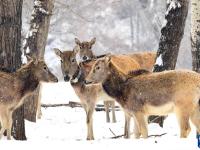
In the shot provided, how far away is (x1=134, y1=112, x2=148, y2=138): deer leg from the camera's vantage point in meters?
10.3

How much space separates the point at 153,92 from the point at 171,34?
366cm

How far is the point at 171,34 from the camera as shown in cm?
1359

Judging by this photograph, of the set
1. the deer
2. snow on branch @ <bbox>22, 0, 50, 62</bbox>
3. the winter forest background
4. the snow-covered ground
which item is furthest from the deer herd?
the winter forest background

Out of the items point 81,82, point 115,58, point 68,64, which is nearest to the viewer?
point 68,64

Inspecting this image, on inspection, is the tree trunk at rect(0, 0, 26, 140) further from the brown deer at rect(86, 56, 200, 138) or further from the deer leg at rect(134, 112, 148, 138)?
the deer leg at rect(134, 112, 148, 138)

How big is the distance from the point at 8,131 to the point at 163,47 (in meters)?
4.81

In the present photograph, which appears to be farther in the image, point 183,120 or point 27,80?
point 27,80

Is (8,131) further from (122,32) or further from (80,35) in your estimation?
(122,32)

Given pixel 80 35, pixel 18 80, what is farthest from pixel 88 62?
pixel 80 35

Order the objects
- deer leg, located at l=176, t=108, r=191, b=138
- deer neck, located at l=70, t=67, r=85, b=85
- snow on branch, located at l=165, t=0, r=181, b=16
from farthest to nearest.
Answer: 1. snow on branch, located at l=165, t=0, r=181, b=16
2. deer neck, located at l=70, t=67, r=85, b=85
3. deer leg, located at l=176, t=108, r=191, b=138

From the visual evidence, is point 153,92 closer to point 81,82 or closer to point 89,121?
point 89,121

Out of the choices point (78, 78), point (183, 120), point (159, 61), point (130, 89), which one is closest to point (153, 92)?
point (130, 89)

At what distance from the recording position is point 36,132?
1345cm

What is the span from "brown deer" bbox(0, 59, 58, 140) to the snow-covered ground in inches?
18.2
